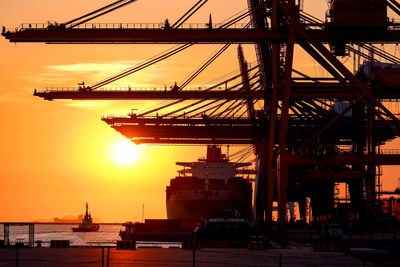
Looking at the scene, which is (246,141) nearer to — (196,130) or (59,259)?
(196,130)

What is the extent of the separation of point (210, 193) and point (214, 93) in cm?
3509

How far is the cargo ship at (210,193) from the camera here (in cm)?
8881

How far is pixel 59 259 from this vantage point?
95.0 feet

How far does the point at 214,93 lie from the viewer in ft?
183

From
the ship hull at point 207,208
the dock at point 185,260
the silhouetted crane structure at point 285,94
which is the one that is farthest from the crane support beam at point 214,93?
the ship hull at point 207,208

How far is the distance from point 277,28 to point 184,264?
24069mm

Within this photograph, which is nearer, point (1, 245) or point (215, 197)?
point (1, 245)

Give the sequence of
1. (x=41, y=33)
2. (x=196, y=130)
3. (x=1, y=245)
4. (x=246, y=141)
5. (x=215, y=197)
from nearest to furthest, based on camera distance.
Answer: (x=1, y=245) < (x=41, y=33) < (x=196, y=130) < (x=246, y=141) < (x=215, y=197)

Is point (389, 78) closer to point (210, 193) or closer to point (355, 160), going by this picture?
point (355, 160)

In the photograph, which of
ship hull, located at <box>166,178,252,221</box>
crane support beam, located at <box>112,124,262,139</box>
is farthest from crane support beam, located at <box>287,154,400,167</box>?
ship hull, located at <box>166,178,252,221</box>

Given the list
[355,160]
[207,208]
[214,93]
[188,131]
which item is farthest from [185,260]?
[207,208]

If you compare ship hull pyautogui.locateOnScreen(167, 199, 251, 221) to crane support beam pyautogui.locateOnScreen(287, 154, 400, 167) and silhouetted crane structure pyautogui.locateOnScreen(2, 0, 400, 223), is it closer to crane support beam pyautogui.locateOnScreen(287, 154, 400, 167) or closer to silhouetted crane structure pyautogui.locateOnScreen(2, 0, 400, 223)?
silhouetted crane structure pyautogui.locateOnScreen(2, 0, 400, 223)

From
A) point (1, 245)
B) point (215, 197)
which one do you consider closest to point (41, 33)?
point (1, 245)

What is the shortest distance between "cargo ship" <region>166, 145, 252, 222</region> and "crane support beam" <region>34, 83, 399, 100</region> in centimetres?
3240
